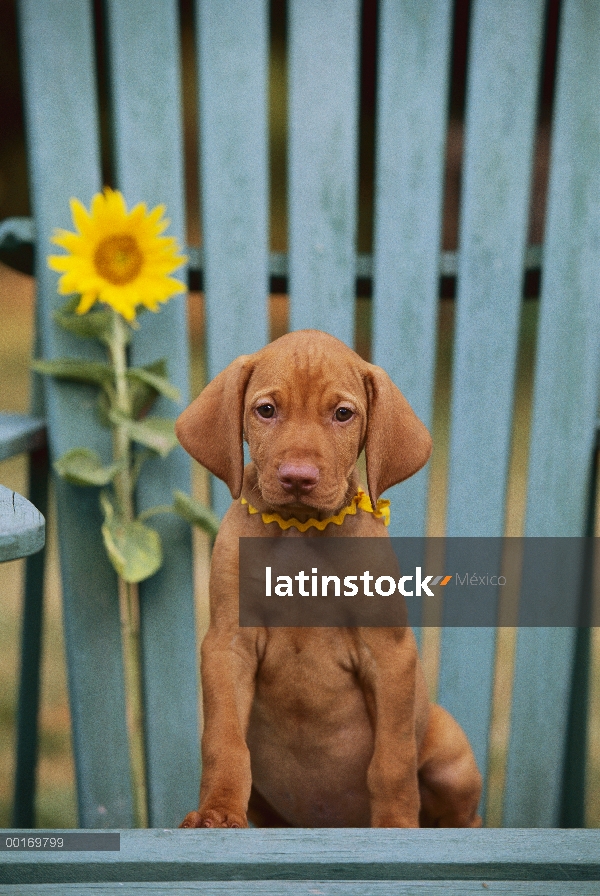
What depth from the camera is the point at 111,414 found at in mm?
1575

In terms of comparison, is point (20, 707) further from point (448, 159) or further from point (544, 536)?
point (448, 159)

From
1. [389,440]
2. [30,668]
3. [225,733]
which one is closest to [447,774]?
[225,733]

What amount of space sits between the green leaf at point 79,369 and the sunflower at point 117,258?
6.0 inches

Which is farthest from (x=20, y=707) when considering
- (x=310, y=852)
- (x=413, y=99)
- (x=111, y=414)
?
(x=413, y=99)

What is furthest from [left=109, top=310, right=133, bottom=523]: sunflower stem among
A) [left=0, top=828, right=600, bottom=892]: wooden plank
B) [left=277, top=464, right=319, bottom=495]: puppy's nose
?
[left=0, top=828, right=600, bottom=892]: wooden plank

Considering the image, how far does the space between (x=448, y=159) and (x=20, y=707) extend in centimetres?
145

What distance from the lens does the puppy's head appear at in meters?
0.97

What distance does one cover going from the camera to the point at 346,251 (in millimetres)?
1649

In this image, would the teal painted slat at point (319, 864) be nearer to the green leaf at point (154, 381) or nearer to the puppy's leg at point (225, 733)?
the puppy's leg at point (225, 733)

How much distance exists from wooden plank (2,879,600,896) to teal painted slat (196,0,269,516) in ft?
3.45

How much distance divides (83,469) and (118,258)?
375 millimetres

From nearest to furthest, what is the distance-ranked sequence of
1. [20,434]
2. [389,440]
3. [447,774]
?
[389,440], [447,774], [20,434]

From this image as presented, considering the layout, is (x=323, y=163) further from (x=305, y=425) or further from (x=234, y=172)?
(x=305, y=425)

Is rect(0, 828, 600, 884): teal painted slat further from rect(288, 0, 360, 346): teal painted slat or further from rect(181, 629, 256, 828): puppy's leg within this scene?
rect(288, 0, 360, 346): teal painted slat
